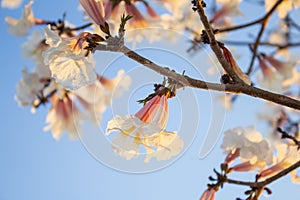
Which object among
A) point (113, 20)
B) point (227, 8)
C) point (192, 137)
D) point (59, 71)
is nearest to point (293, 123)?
point (227, 8)

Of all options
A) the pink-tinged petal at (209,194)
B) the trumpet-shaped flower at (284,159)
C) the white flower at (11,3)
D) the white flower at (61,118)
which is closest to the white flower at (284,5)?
the trumpet-shaped flower at (284,159)

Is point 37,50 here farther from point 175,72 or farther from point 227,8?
point 175,72

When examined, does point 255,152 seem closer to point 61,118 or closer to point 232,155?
point 232,155

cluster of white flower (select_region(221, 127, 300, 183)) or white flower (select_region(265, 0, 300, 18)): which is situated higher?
white flower (select_region(265, 0, 300, 18))

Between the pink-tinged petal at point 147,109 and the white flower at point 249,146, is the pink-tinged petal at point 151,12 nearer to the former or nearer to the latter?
the white flower at point 249,146

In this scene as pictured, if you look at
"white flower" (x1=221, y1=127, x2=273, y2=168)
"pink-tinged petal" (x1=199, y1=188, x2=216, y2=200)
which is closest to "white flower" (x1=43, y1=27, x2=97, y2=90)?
"pink-tinged petal" (x1=199, y1=188, x2=216, y2=200)

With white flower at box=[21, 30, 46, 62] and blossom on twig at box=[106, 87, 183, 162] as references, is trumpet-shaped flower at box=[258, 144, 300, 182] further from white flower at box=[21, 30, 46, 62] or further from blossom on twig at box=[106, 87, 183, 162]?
white flower at box=[21, 30, 46, 62]
